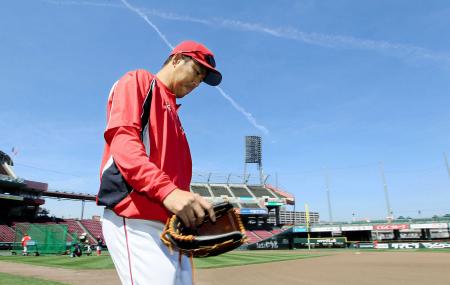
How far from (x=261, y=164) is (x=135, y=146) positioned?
2861 inches

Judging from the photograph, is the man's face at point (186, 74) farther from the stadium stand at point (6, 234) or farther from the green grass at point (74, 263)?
the stadium stand at point (6, 234)

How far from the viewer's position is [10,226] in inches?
1444

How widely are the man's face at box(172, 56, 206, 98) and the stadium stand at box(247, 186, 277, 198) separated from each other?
61.1 metres

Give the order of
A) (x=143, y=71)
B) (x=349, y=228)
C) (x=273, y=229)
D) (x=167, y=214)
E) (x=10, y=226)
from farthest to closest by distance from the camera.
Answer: (x=273, y=229)
(x=349, y=228)
(x=10, y=226)
(x=143, y=71)
(x=167, y=214)

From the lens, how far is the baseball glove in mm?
1575

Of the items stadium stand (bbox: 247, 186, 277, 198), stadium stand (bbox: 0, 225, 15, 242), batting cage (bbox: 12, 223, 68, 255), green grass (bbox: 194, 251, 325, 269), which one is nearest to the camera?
green grass (bbox: 194, 251, 325, 269)

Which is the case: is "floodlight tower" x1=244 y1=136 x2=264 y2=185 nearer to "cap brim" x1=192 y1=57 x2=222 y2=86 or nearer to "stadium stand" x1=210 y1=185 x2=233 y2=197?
"stadium stand" x1=210 y1=185 x2=233 y2=197

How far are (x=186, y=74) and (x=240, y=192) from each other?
204ft

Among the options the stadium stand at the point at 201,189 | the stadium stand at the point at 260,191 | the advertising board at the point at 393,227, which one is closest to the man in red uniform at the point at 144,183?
the advertising board at the point at 393,227

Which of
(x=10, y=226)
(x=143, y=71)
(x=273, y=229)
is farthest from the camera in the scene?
(x=273, y=229)

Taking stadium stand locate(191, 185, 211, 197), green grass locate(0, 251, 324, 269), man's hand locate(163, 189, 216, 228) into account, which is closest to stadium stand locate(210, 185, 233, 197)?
stadium stand locate(191, 185, 211, 197)

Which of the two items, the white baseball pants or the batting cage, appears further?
the batting cage

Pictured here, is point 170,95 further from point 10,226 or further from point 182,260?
point 10,226

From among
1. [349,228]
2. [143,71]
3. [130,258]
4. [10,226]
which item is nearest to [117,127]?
→ [143,71]
